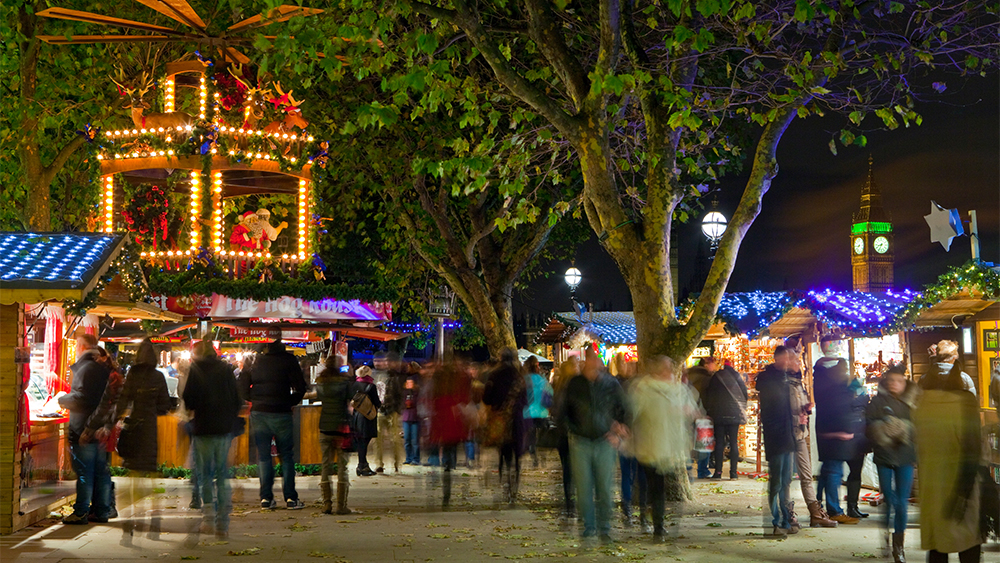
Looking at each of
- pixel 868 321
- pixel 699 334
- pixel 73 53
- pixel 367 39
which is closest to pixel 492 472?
pixel 699 334

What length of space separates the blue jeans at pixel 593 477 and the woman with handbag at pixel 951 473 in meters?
3.32

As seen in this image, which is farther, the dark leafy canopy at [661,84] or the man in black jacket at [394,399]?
the man in black jacket at [394,399]

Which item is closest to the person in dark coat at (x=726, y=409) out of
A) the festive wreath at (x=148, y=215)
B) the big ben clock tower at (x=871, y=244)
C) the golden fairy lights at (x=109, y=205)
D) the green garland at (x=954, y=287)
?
the green garland at (x=954, y=287)

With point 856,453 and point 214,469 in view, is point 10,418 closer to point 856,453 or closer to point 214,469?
point 214,469

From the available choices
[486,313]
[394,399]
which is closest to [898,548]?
[394,399]

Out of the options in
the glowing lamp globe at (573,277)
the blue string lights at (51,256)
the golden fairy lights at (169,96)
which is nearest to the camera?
the blue string lights at (51,256)

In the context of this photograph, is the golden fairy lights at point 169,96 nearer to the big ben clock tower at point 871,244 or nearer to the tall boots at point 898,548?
the tall boots at point 898,548

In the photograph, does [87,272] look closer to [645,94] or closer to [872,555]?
[645,94]

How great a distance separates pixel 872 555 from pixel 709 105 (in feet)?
19.1

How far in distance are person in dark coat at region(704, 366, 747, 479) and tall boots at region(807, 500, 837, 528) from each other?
4.95 m

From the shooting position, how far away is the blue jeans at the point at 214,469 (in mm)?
9252

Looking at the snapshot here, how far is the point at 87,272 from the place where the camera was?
9.37m

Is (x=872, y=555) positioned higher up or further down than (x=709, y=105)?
further down

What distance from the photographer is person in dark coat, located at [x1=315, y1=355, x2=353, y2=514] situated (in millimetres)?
11141
